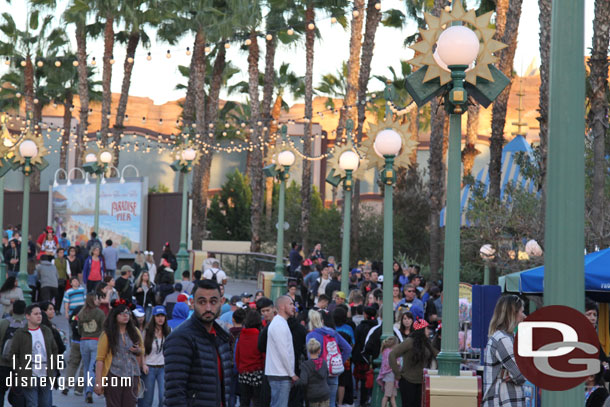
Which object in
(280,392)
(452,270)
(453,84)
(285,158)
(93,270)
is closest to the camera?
(452,270)

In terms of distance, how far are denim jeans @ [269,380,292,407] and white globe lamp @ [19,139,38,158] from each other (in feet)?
42.0

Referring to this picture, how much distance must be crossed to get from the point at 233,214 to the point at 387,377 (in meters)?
35.9

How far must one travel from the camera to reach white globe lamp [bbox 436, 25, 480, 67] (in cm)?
842

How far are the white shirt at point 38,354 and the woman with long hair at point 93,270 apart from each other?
402 inches

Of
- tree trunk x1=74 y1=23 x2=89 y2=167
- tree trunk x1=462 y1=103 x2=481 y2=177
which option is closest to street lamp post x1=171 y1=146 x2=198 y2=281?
tree trunk x1=462 y1=103 x2=481 y2=177

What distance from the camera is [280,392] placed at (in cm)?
1065

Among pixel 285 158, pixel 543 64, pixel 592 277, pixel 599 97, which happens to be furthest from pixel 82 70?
pixel 592 277

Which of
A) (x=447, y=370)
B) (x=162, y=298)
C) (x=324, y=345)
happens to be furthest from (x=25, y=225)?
(x=447, y=370)

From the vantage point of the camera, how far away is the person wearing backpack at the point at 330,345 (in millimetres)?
11398

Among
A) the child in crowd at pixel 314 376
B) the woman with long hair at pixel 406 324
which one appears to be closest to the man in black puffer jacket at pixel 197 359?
the child in crowd at pixel 314 376

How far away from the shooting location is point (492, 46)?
8.80m

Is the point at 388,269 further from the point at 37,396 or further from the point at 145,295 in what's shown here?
the point at 145,295

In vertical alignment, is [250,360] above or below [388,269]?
below

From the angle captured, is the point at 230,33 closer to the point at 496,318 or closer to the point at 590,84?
the point at 590,84
